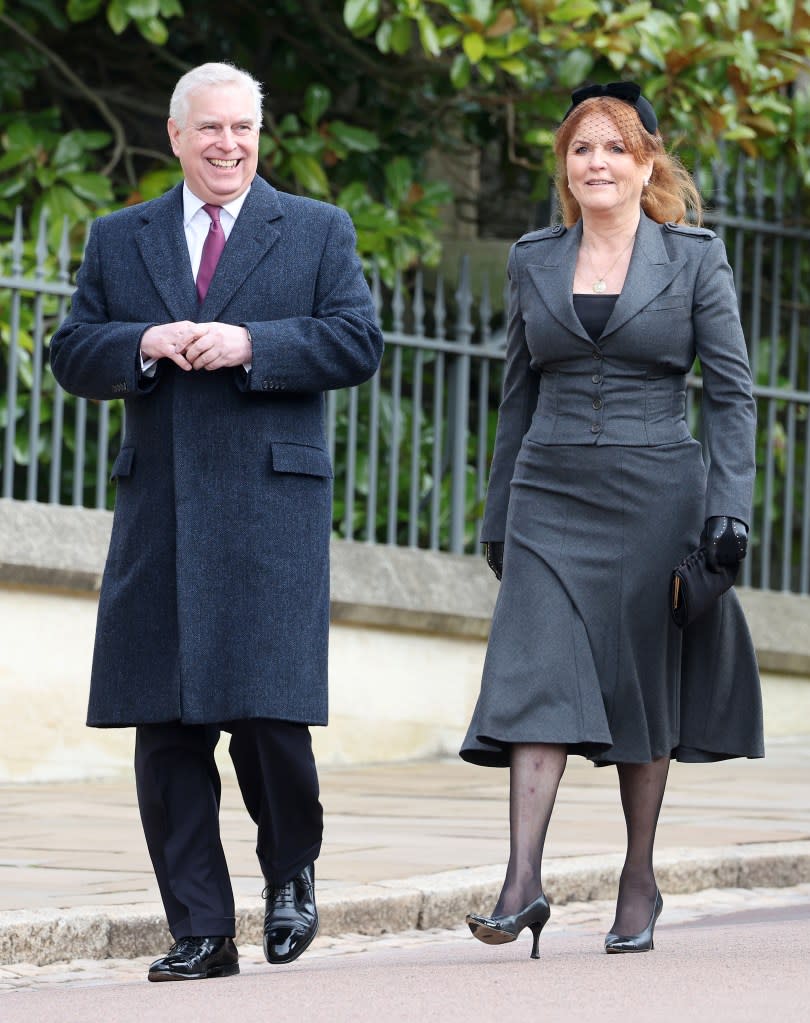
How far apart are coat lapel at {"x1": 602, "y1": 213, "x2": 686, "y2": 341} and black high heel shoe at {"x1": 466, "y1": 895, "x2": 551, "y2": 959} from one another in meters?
1.23

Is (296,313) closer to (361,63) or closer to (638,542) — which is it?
A: (638,542)

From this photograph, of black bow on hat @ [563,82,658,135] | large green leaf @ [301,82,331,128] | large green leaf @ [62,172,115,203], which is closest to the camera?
black bow on hat @ [563,82,658,135]

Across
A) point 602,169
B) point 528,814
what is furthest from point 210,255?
point 528,814

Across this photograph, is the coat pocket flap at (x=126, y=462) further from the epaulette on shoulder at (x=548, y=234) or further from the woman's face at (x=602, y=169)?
the woman's face at (x=602, y=169)

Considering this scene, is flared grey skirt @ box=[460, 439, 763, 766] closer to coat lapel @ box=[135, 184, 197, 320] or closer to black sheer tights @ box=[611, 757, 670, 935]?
black sheer tights @ box=[611, 757, 670, 935]

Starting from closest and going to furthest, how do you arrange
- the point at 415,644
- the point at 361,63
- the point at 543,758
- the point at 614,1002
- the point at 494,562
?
1. the point at 614,1002
2. the point at 543,758
3. the point at 494,562
4. the point at 415,644
5. the point at 361,63

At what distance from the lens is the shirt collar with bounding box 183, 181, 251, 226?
5.02m

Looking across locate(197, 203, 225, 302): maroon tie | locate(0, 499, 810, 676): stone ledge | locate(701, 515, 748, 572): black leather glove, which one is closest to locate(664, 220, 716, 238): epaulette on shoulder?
locate(701, 515, 748, 572): black leather glove

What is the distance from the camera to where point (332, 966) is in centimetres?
508

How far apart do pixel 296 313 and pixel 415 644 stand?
473 cm

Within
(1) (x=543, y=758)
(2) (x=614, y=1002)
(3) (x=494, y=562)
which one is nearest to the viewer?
(2) (x=614, y=1002)

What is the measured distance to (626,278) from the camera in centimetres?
505

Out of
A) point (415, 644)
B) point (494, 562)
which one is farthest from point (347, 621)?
point (494, 562)

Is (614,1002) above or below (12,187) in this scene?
below
